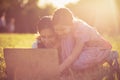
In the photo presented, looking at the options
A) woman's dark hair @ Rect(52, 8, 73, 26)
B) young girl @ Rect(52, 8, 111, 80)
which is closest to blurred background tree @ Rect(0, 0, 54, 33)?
young girl @ Rect(52, 8, 111, 80)

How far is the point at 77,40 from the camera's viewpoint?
5.91 meters

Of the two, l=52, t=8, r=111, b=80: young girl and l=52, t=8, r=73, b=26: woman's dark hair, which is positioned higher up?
l=52, t=8, r=73, b=26: woman's dark hair

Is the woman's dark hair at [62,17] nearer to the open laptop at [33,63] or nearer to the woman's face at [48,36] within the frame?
the woman's face at [48,36]

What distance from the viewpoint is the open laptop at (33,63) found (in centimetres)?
521

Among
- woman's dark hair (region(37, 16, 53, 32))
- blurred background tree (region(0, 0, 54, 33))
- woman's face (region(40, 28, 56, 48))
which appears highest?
blurred background tree (region(0, 0, 54, 33))

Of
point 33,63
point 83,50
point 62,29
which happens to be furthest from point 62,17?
point 33,63

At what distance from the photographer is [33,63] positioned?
17.3ft

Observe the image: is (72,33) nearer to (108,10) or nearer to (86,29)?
(86,29)

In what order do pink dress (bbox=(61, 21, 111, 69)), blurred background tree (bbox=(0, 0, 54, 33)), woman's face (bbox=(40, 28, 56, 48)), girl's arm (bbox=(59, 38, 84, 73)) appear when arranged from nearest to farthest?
girl's arm (bbox=(59, 38, 84, 73)) < woman's face (bbox=(40, 28, 56, 48)) < pink dress (bbox=(61, 21, 111, 69)) < blurred background tree (bbox=(0, 0, 54, 33))

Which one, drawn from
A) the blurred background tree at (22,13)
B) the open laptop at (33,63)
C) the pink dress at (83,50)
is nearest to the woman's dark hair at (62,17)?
the pink dress at (83,50)

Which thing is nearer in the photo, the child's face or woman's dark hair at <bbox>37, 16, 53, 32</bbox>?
the child's face

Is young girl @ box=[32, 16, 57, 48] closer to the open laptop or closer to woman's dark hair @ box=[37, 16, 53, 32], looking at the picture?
woman's dark hair @ box=[37, 16, 53, 32]

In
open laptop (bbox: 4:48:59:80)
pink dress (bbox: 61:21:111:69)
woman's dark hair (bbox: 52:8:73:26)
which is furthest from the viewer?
pink dress (bbox: 61:21:111:69)

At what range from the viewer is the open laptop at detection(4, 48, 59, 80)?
17.1ft
